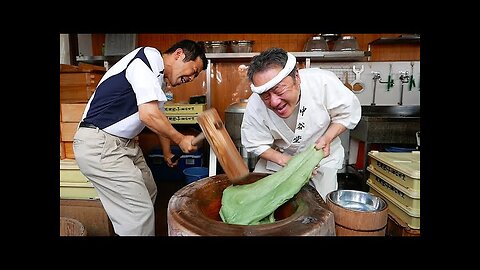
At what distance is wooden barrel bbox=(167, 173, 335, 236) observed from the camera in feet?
3.91

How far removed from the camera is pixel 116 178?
2.04 m

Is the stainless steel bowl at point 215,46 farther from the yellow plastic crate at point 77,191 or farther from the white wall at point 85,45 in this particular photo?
the yellow plastic crate at point 77,191

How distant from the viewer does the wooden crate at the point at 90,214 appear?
2.74 meters

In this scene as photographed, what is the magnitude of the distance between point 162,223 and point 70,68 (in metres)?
1.88

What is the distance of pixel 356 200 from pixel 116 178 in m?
1.57

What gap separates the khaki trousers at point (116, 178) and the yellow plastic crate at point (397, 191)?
6.11ft

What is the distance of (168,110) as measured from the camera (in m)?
4.22

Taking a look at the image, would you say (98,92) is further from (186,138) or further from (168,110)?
(168,110)

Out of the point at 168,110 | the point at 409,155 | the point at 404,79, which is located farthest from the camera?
the point at 404,79

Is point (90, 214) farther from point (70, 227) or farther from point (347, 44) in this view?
point (347, 44)

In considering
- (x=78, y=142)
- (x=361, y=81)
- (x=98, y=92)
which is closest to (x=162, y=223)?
(x=78, y=142)

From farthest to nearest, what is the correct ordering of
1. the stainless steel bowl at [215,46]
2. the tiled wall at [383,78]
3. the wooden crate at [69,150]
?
the tiled wall at [383,78], the stainless steel bowl at [215,46], the wooden crate at [69,150]

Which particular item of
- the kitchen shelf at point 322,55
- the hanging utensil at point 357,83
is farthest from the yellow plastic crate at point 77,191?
the hanging utensil at point 357,83

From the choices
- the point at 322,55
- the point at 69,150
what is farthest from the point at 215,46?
the point at 69,150
